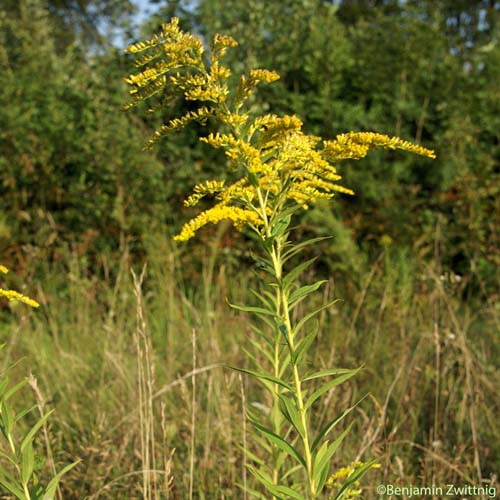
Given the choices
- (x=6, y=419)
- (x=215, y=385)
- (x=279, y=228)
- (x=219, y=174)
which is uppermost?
(x=219, y=174)

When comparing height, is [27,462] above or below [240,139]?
below

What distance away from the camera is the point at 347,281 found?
4.95 meters

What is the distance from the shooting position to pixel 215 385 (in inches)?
124

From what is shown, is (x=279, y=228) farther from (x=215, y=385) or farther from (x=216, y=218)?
(x=215, y=385)

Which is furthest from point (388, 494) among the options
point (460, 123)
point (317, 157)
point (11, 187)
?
point (11, 187)

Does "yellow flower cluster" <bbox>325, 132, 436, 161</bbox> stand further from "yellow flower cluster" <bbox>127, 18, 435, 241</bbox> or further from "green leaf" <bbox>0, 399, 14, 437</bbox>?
"green leaf" <bbox>0, 399, 14, 437</bbox>

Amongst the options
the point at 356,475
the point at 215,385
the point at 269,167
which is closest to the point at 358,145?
the point at 269,167

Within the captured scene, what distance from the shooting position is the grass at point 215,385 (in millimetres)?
2570

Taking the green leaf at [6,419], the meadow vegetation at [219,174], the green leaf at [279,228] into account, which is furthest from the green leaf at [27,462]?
the meadow vegetation at [219,174]

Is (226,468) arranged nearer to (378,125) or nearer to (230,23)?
(378,125)

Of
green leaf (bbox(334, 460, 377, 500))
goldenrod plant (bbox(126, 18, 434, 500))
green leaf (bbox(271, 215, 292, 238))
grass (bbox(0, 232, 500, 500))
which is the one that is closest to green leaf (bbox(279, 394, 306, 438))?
goldenrod plant (bbox(126, 18, 434, 500))

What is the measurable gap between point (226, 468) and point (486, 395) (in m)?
1.32

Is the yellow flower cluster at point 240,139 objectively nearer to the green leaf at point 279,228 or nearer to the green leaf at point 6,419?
the green leaf at point 279,228

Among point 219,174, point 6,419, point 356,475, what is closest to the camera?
point 356,475
